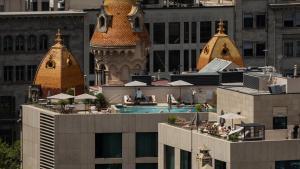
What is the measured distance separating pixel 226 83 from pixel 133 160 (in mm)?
13985

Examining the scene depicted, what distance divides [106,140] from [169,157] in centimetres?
1173

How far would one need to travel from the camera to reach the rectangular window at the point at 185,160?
6545 inches

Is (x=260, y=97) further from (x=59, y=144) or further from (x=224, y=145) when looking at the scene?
(x=59, y=144)

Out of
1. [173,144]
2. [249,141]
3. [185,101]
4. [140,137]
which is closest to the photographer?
[249,141]

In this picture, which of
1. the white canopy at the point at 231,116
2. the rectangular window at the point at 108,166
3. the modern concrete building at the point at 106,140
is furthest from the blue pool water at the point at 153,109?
the white canopy at the point at 231,116

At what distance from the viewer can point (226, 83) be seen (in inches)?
7594

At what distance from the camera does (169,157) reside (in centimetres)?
17162

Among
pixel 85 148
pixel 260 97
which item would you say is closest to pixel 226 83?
pixel 85 148

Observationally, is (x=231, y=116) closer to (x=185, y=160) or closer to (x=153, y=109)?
(x=185, y=160)

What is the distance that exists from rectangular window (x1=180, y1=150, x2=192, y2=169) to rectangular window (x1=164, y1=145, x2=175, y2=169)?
7.45 ft

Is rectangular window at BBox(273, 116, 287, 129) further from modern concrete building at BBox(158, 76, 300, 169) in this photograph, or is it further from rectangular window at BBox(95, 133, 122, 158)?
rectangular window at BBox(95, 133, 122, 158)

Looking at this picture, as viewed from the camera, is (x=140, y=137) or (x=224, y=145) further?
(x=140, y=137)

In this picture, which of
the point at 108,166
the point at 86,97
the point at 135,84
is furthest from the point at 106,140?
the point at 135,84

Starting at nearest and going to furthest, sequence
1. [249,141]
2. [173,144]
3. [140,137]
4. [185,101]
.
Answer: [249,141] < [173,144] < [140,137] < [185,101]
